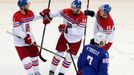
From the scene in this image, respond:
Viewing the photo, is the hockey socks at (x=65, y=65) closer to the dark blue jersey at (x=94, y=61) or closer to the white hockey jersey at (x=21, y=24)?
the white hockey jersey at (x=21, y=24)

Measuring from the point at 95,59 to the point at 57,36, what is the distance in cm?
283

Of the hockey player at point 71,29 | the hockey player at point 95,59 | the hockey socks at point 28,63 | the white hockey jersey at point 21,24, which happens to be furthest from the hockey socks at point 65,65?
the hockey player at point 95,59

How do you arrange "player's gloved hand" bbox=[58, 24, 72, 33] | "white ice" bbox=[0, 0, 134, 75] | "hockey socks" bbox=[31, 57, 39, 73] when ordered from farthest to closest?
1. "white ice" bbox=[0, 0, 134, 75]
2. "hockey socks" bbox=[31, 57, 39, 73]
3. "player's gloved hand" bbox=[58, 24, 72, 33]

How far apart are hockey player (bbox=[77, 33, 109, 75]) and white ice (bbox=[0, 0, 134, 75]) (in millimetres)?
1293

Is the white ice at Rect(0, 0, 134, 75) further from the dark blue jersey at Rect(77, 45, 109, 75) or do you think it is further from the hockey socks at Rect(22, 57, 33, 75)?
the dark blue jersey at Rect(77, 45, 109, 75)

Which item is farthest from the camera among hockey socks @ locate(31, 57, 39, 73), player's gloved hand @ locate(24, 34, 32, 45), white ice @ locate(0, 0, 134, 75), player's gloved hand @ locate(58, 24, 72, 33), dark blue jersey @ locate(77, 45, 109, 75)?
white ice @ locate(0, 0, 134, 75)

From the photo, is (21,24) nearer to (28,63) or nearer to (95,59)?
(28,63)

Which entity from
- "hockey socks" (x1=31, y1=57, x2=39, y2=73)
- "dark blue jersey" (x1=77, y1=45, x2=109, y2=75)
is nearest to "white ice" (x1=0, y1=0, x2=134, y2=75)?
"hockey socks" (x1=31, y1=57, x2=39, y2=73)

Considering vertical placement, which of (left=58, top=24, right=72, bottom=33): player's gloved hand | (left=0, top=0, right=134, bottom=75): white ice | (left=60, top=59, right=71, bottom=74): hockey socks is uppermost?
(left=58, top=24, right=72, bottom=33): player's gloved hand

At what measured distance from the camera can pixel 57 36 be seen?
229 inches

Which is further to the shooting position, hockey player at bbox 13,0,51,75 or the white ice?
the white ice

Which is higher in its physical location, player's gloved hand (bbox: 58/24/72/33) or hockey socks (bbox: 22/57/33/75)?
player's gloved hand (bbox: 58/24/72/33)

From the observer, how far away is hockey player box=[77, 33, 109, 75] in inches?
118

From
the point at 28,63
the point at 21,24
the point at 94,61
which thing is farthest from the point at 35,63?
the point at 94,61
